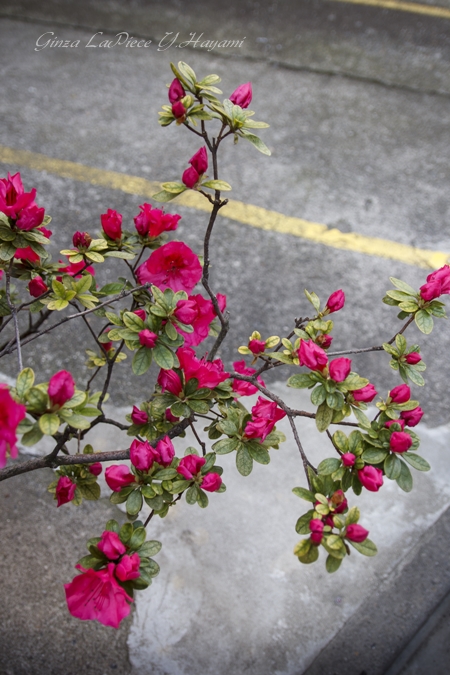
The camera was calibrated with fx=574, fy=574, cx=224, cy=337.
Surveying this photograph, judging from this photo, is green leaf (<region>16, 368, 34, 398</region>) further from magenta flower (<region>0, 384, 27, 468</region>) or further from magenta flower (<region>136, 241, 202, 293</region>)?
magenta flower (<region>136, 241, 202, 293</region>)

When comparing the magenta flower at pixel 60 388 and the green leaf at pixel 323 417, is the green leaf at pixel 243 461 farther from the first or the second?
the magenta flower at pixel 60 388

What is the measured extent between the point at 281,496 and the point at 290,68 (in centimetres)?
319

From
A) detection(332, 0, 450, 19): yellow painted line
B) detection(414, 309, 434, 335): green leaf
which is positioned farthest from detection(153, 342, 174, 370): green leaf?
detection(332, 0, 450, 19): yellow painted line

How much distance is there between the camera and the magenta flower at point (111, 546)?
3.18 ft

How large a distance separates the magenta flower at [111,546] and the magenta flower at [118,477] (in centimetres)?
11

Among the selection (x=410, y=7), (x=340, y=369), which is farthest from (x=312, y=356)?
(x=410, y=7)

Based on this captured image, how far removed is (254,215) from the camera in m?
2.93

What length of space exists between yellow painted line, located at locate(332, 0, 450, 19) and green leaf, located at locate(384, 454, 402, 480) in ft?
16.6

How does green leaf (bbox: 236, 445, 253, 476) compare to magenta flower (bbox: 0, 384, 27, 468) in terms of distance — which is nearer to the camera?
magenta flower (bbox: 0, 384, 27, 468)

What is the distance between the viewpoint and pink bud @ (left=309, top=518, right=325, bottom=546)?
974 millimetres

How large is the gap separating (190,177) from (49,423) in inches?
21.8

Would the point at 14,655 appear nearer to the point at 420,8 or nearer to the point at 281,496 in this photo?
the point at 281,496

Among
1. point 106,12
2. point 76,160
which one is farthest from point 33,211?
point 106,12

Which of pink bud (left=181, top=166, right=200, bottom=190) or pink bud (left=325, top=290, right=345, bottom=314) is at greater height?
pink bud (left=181, top=166, right=200, bottom=190)
